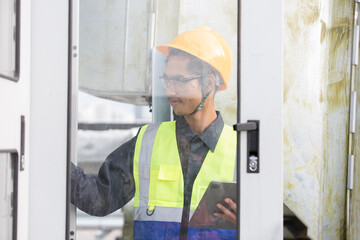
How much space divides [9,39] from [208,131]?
690 mm

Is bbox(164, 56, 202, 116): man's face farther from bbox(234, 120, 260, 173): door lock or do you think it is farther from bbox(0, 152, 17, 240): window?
bbox(0, 152, 17, 240): window

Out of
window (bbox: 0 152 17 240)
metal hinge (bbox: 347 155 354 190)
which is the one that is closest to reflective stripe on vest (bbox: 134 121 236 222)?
window (bbox: 0 152 17 240)

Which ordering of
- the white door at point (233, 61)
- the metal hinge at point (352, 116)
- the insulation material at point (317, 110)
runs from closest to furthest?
the white door at point (233, 61), the insulation material at point (317, 110), the metal hinge at point (352, 116)

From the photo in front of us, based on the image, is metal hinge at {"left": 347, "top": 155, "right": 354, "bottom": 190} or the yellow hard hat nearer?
the yellow hard hat

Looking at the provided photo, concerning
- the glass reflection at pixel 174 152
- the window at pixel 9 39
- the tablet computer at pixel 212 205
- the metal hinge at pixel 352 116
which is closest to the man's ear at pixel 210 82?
the glass reflection at pixel 174 152

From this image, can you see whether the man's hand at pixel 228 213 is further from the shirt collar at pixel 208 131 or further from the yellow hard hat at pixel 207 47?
the yellow hard hat at pixel 207 47

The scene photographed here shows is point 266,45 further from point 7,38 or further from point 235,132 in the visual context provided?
point 7,38

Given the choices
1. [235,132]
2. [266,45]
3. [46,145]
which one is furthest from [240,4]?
[46,145]

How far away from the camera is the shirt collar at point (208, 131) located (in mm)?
1376

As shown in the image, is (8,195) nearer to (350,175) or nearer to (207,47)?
(207,47)

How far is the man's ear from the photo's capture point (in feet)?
4.50

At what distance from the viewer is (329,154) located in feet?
6.24

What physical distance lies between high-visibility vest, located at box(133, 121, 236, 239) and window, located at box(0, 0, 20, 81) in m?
0.45

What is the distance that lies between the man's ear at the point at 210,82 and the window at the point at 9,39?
61cm
